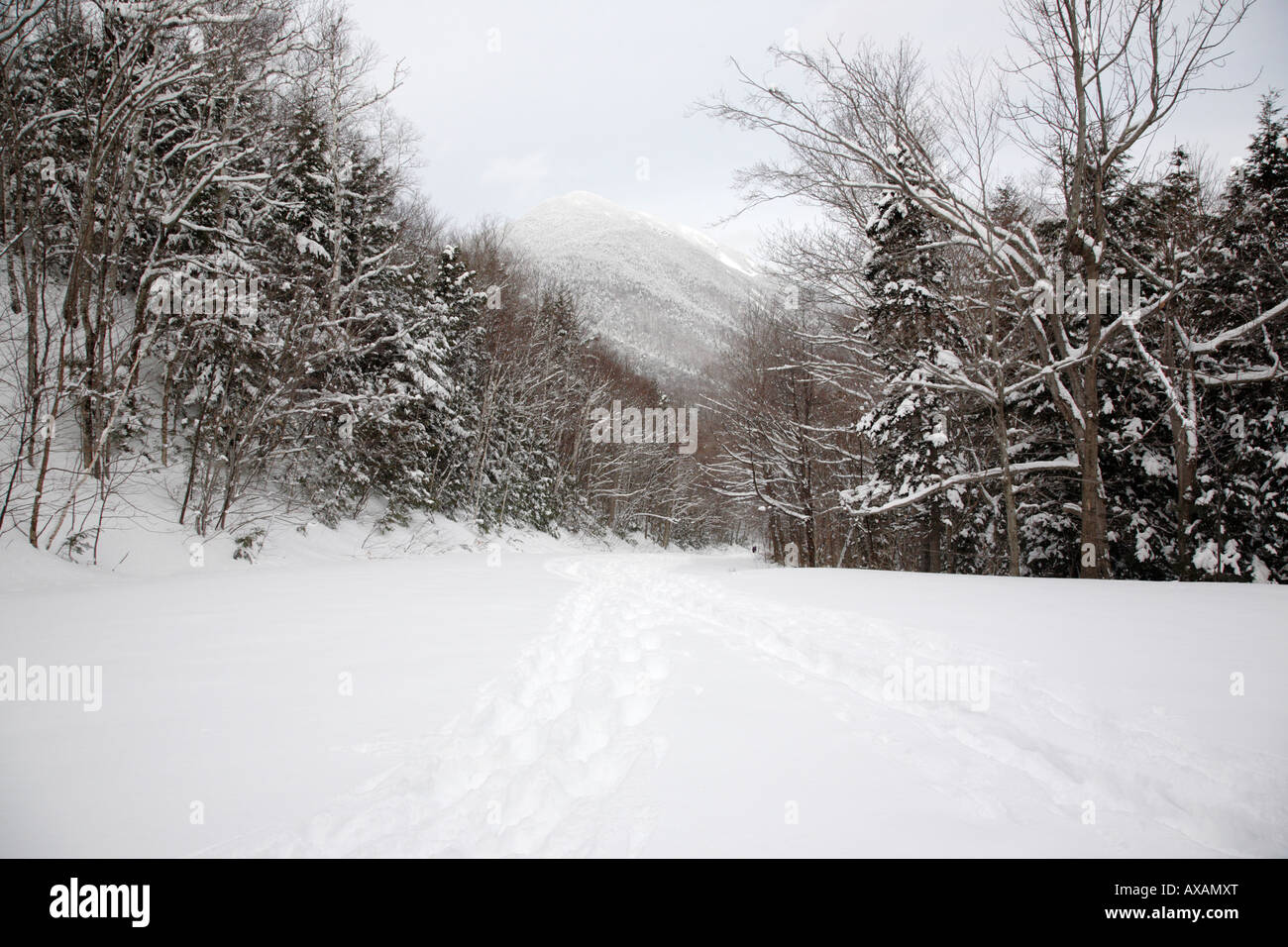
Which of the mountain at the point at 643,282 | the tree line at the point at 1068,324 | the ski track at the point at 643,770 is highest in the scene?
the mountain at the point at 643,282

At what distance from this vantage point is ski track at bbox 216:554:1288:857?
5.38 ft

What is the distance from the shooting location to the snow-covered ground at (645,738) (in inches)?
63.9

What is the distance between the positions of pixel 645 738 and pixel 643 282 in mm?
136191

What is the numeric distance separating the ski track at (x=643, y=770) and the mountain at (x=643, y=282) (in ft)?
30.8

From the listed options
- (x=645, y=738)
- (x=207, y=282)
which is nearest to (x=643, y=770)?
(x=645, y=738)

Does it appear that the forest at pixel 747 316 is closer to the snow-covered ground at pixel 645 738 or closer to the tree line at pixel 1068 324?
the tree line at pixel 1068 324

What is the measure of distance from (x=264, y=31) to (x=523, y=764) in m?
11.6

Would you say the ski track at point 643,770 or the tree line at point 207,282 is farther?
the tree line at point 207,282

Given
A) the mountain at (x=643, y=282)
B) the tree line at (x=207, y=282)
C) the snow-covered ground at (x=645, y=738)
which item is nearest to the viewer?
the snow-covered ground at (x=645, y=738)

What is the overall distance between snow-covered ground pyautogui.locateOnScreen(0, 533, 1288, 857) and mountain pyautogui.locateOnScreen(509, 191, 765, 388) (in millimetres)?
8970

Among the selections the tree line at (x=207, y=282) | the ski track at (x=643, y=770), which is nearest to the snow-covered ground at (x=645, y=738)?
the ski track at (x=643, y=770)

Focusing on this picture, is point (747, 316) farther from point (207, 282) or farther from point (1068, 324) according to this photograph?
point (207, 282)

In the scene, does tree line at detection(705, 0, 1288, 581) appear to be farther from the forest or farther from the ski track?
the ski track
